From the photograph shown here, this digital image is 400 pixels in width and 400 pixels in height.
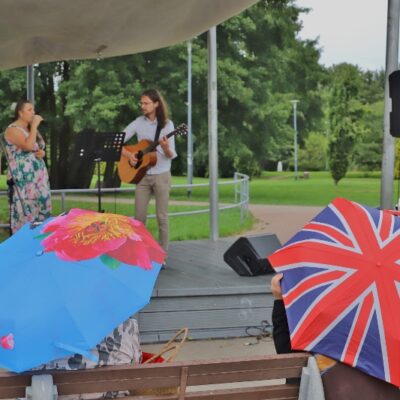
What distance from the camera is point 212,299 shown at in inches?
186

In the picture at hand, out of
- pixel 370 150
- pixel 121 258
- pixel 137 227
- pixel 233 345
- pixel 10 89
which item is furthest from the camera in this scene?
pixel 370 150

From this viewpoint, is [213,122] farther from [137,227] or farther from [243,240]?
[137,227]

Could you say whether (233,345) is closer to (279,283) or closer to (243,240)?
(243,240)

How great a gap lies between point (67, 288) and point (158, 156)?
12.2ft

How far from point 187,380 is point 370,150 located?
40.3 metres

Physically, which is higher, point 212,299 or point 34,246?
point 34,246

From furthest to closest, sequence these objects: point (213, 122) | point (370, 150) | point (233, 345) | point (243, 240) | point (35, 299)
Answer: point (370, 150) < point (213, 122) < point (243, 240) < point (233, 345) < point (35, 299)

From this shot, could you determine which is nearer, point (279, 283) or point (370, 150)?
point (279, 283)

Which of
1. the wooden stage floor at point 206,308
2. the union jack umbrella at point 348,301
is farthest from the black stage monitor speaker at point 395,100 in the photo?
the union jack umbrella at point 348,301

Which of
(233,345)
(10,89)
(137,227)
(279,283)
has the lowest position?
(233,345)

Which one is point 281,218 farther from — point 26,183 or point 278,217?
point 26,183

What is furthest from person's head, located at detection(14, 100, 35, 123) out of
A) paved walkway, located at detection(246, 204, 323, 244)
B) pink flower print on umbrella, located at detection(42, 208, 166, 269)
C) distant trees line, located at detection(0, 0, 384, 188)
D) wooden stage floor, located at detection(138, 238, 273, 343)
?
distant trees line, located at detection(0, 0, 384, 188)

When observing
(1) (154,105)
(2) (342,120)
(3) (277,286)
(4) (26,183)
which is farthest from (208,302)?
(2) (342,120)

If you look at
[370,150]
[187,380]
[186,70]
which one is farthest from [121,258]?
[370,150]
